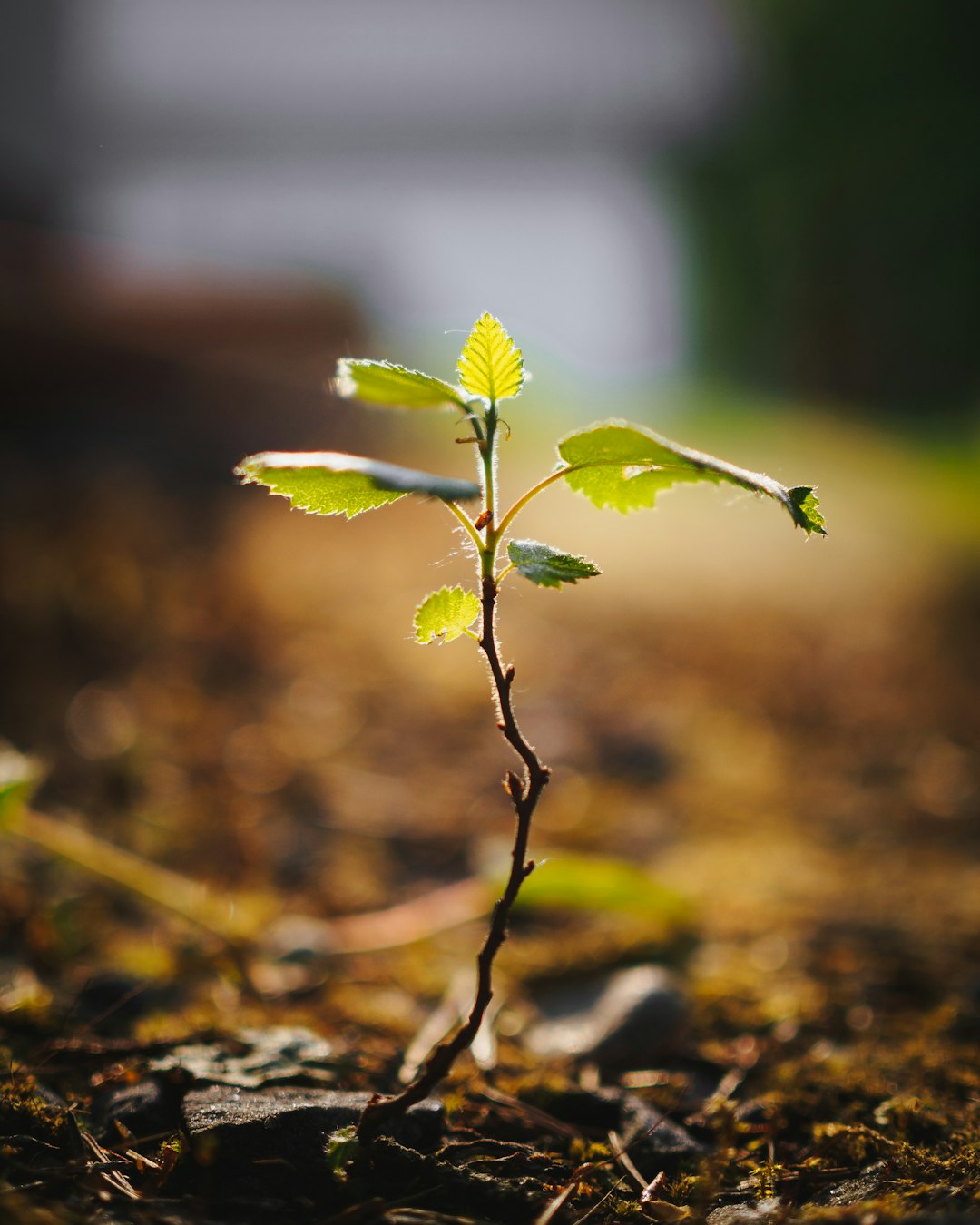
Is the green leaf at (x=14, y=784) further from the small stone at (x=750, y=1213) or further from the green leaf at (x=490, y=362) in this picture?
the small stone at (x=750, y=1213)

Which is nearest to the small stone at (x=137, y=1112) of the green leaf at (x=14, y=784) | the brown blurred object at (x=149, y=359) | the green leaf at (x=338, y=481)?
the green leaf at (x=14, y=784)

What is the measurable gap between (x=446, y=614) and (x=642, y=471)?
0.74 ft

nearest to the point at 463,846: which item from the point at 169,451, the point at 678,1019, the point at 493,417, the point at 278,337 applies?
the point at 678,1019

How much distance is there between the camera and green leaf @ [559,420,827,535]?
0.74 meters

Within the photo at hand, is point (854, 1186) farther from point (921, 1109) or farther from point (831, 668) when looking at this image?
point (831, 668)

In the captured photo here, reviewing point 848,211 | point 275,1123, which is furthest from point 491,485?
point 848,211

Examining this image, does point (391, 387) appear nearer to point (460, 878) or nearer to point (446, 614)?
point (446, 614)

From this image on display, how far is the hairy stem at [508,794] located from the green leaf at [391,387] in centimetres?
5

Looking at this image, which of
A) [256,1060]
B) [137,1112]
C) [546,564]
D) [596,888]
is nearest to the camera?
[546,564]

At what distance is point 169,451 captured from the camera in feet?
11.8

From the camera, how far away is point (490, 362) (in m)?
0.82

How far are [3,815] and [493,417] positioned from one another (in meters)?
0.89

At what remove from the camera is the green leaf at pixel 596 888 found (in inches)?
56.2

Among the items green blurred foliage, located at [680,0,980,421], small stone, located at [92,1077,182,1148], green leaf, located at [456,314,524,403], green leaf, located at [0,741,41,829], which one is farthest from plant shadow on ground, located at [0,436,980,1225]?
green blurred foliage, located at [680,0,980,421]
